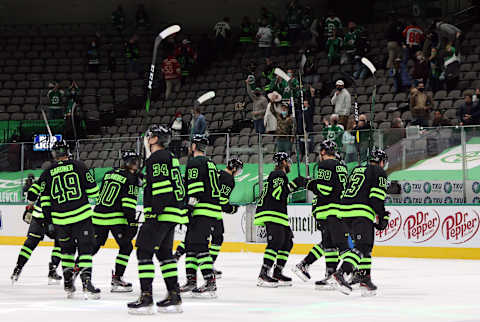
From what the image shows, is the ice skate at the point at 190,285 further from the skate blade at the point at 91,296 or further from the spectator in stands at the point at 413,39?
the spectator in stands at the point at 413,39

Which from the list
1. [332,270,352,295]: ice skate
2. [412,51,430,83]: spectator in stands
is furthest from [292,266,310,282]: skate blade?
[412,51,430,83]: spectator in stands

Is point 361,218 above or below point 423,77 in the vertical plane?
below

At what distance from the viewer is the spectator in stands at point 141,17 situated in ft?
91.0

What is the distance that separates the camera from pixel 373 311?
8.52 meters

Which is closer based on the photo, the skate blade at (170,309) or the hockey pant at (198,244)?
the skate blade at (170,309)

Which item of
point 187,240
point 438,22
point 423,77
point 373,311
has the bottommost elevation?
point 373,311

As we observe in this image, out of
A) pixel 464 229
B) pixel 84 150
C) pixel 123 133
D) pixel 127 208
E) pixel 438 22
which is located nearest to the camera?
pixel 127 208

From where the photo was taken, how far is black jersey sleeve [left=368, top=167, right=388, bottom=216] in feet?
32.8

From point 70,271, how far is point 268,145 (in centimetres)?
759

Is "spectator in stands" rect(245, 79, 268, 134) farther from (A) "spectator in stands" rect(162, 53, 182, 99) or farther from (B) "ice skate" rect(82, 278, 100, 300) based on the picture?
(B) "ice skate" rect(82, 278, 100, 300)

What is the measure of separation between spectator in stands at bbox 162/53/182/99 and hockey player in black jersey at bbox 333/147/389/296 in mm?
15047

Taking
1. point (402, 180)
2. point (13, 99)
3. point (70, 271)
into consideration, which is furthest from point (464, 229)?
point (13, 99)

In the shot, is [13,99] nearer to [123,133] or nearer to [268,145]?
[123,133]

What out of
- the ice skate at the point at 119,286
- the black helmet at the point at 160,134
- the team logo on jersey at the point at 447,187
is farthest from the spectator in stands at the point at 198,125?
the black helmet at the point at 160,134
